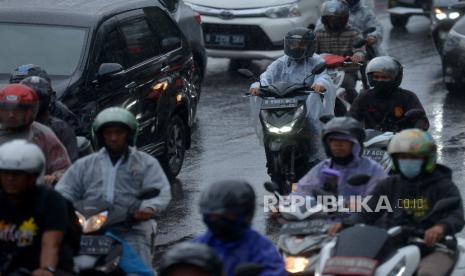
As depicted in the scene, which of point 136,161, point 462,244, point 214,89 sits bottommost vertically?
point 214,89

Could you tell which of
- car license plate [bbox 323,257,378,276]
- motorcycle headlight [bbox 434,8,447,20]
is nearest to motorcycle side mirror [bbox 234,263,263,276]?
car license plate [bbox 323,257,378,276]

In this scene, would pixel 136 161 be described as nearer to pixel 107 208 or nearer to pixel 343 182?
pixel 107 208

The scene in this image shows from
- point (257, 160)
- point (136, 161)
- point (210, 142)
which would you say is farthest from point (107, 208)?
point (210, 142)

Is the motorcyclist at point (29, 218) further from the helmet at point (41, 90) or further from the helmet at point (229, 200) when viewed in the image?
the helmet at point (41, 90)

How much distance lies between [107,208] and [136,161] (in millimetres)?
428

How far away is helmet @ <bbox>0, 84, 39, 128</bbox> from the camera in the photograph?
9156 mm

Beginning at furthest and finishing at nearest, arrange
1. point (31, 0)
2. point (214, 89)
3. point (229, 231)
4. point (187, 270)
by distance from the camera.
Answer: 1. point (214, 89)
2. point (31, 0)
3. point (229, 231)
4. point (187, 270)

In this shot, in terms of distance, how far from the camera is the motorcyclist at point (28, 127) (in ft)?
30.1

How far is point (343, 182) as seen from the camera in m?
8.72

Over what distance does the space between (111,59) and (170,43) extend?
1341 millimetres

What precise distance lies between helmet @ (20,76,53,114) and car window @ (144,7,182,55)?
12.0ft

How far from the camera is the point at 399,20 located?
25.2 metres

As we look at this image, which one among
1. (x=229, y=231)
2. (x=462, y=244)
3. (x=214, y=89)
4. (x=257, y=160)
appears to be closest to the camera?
(x=229, y=231)

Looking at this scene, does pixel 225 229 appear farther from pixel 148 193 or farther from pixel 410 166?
pixel 410 166
